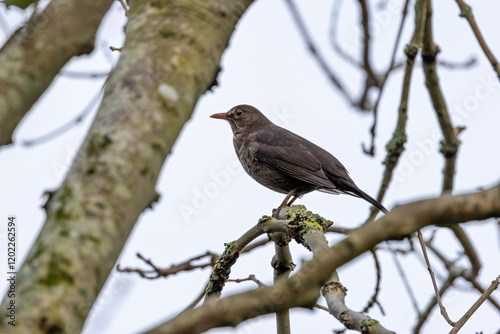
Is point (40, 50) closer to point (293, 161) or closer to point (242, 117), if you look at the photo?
point (293, 161)

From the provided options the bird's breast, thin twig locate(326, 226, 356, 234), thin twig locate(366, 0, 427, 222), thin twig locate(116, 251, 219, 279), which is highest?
thin twig locate(366, 0, 427, 222)

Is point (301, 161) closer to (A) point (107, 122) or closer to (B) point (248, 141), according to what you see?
(B) point (248, 141)

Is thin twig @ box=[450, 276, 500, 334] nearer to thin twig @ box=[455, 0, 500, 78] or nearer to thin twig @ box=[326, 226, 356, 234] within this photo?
thin twig @ box=[455, 0, 500, 78]

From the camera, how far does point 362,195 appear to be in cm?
578

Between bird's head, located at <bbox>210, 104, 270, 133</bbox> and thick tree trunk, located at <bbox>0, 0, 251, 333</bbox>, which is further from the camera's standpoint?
bird's head, located at <bbox>210, 104, 270, 133</bbox>

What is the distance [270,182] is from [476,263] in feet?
7.10

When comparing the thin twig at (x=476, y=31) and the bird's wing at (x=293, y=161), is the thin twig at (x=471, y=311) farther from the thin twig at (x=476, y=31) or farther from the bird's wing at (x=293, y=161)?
the bird's wing at (x=293, y=161)

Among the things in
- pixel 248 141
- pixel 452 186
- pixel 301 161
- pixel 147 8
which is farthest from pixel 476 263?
pixel 147 8

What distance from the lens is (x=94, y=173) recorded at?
161 cm

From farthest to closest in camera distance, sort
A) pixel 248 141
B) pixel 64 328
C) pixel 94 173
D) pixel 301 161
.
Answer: pixel 248 141, pixel 301 161, pixel 94 173, pixel 64 328

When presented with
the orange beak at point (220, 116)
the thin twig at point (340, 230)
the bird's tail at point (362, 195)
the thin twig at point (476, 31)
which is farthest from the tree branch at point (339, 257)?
the orange beak at point (220, 116)

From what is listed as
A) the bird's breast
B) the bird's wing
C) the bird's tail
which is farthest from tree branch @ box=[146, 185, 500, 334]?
the bird's breast

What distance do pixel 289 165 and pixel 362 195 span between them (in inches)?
33.0

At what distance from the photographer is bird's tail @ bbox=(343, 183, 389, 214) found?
5324 millimetres
